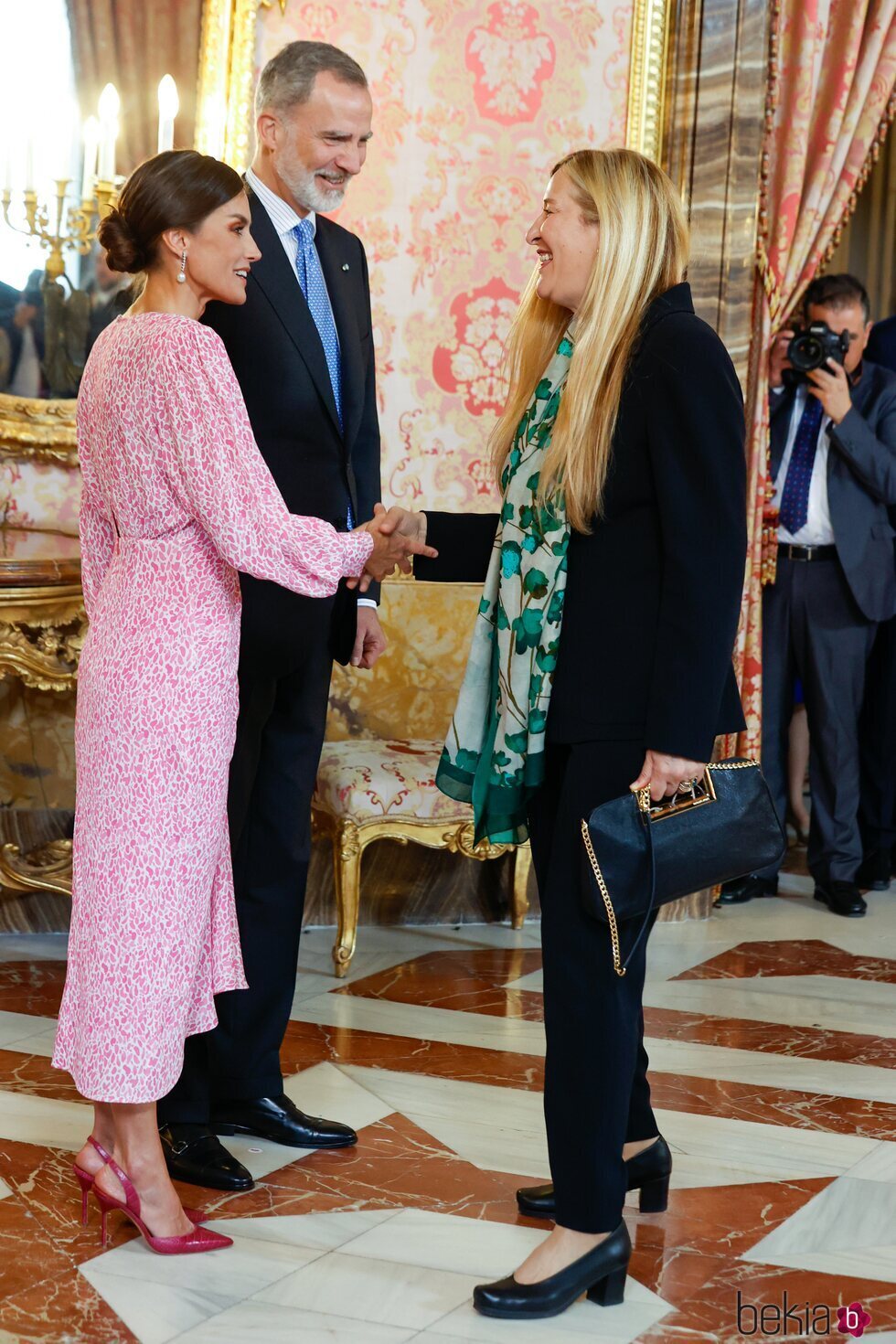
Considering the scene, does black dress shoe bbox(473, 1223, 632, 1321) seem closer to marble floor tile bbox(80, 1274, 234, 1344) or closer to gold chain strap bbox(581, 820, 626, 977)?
marble floor tile bbox(80, 1274, 234, 1344)

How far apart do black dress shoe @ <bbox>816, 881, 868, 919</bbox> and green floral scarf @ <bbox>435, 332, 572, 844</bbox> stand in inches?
104

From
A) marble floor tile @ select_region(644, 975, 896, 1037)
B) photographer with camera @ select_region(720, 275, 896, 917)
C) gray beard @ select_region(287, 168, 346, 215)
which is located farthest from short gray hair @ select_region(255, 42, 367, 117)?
photographer with camera @ select_region(720, 275, 896, 917)

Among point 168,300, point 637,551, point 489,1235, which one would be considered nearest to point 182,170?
point 168,300

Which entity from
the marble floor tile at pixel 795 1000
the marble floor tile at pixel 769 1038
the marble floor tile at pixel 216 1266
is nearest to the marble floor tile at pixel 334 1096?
the marble floor tile at pixel 216 1266

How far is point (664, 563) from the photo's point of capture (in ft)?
6.57

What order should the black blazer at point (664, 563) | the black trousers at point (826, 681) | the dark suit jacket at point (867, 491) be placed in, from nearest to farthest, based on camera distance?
the black blazer at point (664, 563)
the dark suit jacket at point (867, 491)
the black trousers at point (826, 681)

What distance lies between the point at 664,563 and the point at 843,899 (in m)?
2.88

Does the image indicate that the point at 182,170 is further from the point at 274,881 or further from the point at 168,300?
the point at 274,881

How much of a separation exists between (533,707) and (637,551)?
0.26 metres

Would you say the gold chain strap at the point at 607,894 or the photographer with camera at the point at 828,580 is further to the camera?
the photographer with camera at the point at 828,580

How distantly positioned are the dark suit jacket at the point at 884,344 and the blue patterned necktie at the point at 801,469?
690 millimetres

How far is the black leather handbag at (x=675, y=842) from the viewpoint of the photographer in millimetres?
1971

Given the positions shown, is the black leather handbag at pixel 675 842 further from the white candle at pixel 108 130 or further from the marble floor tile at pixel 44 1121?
the white candle at pixel 108 130

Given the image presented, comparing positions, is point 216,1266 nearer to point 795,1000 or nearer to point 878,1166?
point 878,1166
